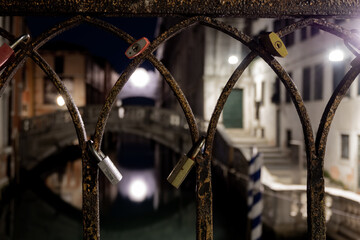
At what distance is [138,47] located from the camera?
1.07 metres

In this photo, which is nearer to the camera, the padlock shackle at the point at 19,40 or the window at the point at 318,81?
the padlock shackle at the point at 19,40

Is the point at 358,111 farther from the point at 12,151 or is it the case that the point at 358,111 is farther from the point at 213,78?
the point at 12,151

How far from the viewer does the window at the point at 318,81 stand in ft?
38.2

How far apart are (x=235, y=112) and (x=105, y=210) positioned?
9.13 metres

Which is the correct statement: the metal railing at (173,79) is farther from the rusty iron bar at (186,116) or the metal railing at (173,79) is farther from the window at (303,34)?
the window at (303,34)

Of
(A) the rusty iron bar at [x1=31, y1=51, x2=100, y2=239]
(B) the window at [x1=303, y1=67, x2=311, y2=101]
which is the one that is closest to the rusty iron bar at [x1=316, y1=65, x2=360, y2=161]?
(A) the rusty iron bar at [x1=31, y1=51, x2=100, y2=239]

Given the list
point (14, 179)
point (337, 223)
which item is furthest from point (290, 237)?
point (14, 179)

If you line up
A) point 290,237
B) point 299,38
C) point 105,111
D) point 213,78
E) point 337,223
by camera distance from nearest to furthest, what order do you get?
point 105,111
point 337,223
point 290,237
point 299,38
point 213,78

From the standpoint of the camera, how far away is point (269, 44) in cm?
108

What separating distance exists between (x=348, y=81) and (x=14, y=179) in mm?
14949

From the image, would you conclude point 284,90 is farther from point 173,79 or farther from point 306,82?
point 173,79

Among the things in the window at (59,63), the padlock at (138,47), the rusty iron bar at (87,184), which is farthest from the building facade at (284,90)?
the window at (59,63)

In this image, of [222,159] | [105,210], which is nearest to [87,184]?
[105,210]

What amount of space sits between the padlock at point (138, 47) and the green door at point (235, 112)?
18130 millimetres
